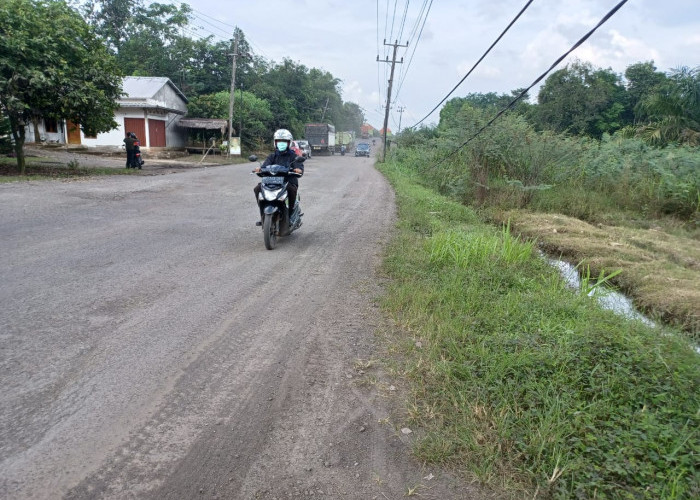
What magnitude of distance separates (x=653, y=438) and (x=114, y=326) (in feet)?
12.9

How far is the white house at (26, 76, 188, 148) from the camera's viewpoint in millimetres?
29891

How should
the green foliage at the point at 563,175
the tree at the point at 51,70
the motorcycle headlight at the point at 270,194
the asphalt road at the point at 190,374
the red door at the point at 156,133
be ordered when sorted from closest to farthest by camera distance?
the asphalt road at the point at 190,374 → the motorcycle headlight at the point at 270,194 → the green foliage at the point at 563,175 → the tree at the point at 51,70 → the red door at the point at 156,133

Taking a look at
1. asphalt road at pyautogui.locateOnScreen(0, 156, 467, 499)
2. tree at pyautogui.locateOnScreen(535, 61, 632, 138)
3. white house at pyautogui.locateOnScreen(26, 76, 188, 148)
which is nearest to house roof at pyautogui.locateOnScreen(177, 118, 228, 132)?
white house at pyautogui.locateOnScreen(26, 76, 188, 148)

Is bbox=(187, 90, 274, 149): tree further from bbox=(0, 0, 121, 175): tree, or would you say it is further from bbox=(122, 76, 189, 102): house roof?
bbox=(0, 0, 121, 175): tree

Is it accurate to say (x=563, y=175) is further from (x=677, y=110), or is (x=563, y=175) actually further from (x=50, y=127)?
(x=50, y=127)

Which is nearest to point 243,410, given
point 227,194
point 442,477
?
point 442,477

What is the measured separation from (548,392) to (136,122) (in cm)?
3263

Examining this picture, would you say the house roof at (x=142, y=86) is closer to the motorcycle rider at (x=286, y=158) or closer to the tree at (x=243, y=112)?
the tree at (x=243, y=112)

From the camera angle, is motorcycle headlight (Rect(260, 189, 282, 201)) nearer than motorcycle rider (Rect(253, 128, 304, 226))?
Yes

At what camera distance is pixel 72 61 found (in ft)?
51.9

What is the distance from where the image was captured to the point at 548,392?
3105 millimetres

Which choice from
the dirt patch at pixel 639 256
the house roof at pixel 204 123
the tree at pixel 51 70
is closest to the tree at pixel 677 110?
the dirt patch at pixel 639 256

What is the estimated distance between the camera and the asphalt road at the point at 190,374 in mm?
2422

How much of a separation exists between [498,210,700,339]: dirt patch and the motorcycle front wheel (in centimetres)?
507
